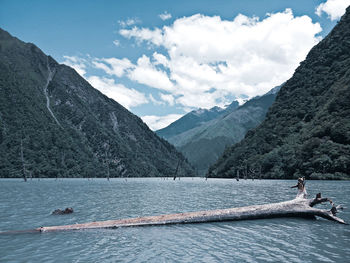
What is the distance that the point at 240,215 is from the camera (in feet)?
80.6

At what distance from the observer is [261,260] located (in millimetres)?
13633

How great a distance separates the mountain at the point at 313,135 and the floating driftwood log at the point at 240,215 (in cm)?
9778

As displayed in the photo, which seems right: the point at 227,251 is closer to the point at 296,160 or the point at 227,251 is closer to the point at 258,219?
the point at 258,219

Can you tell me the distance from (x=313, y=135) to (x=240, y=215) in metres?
122

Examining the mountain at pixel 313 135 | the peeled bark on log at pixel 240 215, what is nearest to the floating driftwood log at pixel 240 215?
the peeled bark on log at pixel 240 215

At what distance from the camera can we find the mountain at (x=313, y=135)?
114 m

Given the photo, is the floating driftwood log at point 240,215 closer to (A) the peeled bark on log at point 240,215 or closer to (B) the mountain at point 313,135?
(A) the peeled bark on log at point 240,215

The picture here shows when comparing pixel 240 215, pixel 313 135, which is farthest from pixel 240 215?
pixel 313 135

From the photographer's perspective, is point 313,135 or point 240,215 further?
point 313,135

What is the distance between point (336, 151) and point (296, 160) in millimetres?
22059

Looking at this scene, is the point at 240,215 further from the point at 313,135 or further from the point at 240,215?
the point at 313,135

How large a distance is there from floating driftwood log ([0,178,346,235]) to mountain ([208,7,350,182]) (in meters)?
97.8

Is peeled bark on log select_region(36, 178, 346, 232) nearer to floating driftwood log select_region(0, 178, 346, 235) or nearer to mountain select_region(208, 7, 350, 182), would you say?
floating driftwood log select_region(0, 178, 346, 235)

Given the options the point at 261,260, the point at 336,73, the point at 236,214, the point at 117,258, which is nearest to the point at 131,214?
the point at 236,214
